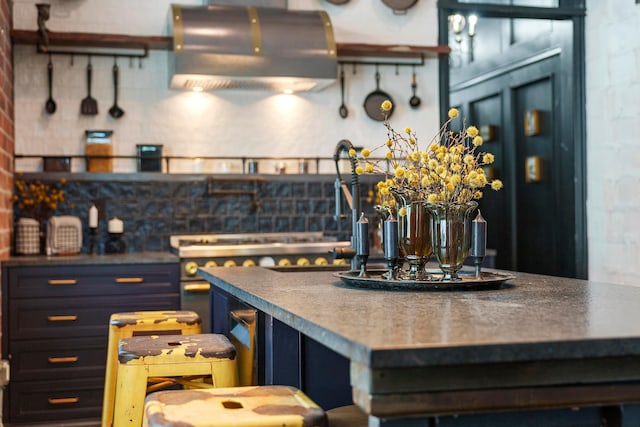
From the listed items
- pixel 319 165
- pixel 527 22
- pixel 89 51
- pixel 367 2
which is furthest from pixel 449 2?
pixel 89 51

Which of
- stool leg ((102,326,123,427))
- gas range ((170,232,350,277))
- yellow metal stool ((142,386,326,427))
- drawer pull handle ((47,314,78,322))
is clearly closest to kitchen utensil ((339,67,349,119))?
gas range ((170,232,350,277))

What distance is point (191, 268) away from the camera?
4.74 meters

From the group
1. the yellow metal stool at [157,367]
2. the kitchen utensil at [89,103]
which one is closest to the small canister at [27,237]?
the kitchen utensil at [89,103]

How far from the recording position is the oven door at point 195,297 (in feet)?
15.5

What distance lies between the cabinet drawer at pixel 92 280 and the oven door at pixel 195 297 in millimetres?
63

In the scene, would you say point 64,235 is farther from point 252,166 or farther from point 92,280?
point 252,166

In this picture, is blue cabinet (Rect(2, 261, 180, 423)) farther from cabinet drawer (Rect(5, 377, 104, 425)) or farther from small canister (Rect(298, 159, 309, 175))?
small canister (Rect(298, 159, 309, 175))

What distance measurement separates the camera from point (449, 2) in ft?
18.9

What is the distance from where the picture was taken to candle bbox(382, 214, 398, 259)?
8.36 ft

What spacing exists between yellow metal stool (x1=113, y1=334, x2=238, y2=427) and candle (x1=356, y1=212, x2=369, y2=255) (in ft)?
1.74

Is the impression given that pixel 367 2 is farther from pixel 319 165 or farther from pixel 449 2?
pixel 319 165

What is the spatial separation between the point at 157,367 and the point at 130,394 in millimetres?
116

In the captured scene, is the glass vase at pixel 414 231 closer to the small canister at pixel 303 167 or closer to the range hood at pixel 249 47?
the range hood at pixel 249 47

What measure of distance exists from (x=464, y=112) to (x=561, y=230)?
2078mm
